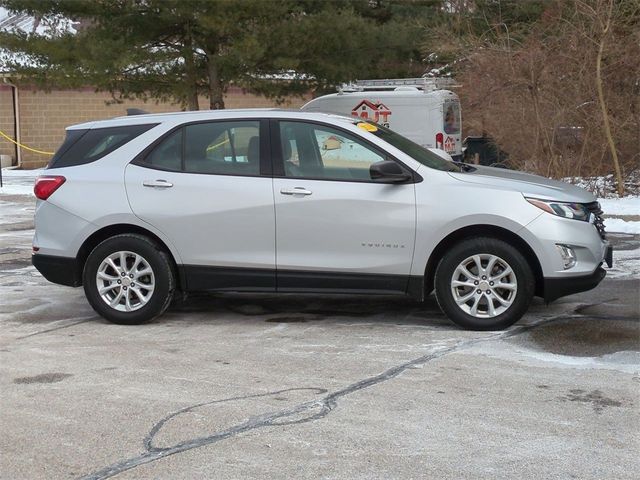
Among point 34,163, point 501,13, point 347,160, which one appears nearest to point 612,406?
point 347,160

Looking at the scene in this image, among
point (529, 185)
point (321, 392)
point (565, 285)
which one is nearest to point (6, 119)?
point (529, 185)

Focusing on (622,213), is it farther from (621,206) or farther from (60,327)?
(60,327)

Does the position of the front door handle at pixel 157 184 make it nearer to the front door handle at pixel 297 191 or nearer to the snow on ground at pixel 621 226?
the front door handle at pixel 297 191

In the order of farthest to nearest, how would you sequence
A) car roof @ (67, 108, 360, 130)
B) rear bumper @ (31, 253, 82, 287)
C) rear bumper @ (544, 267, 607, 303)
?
rear bumper @ (31, 253, 82, 287) → car roof @ (67, 108, 360, 130) → rear bumper @ (544, 267, 607, 303)

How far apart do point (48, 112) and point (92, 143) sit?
2371 centimetres

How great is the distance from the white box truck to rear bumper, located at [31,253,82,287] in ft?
39.2

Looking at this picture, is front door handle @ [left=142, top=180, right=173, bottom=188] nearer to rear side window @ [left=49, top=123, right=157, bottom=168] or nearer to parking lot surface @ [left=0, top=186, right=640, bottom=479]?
rear side window @ [left=49, top=123, right=157, bottom=168]

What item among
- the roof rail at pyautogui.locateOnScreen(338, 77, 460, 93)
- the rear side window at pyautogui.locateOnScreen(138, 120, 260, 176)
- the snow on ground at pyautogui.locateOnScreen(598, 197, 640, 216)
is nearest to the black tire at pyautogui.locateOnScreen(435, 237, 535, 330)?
the rear side window at pyautogui.locateOnScreen(138, 120, 260, 176)

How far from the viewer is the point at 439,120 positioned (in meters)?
19.6

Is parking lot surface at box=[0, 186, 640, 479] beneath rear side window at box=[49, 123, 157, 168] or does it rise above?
beneath

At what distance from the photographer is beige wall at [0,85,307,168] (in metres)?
29.9

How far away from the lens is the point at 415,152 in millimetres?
7938

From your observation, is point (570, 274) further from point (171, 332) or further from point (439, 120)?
point (439, 120)

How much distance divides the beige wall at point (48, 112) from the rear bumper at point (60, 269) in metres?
21.6
